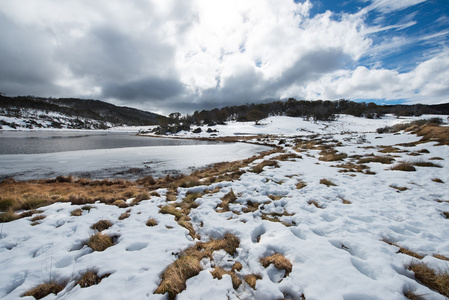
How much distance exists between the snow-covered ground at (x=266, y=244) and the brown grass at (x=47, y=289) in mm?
98

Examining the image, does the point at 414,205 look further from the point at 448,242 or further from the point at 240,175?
the point at 240,175

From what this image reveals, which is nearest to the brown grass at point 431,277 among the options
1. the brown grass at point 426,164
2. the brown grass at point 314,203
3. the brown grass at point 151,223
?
the brown grass at point 314,203

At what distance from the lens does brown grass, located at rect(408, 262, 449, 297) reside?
2430 mm

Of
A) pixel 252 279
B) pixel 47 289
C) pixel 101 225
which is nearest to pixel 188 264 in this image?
pixel 252 279

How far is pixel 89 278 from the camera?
2.82 meters

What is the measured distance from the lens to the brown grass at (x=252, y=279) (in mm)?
2753

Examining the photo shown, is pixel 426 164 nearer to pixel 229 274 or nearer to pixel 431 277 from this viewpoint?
pixel 431 277

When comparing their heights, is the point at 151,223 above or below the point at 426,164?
below

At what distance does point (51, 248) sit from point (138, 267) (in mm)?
2046

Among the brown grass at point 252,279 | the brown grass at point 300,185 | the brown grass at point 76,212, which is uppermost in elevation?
the brown grass at point 76,212

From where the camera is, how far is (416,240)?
11.7 feet

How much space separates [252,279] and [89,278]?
2.64 metres

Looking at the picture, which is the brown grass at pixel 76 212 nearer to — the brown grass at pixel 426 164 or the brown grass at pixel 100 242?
the brown grass at pixel 100 242

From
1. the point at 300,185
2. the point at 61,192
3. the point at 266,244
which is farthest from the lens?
the point at 61,192
